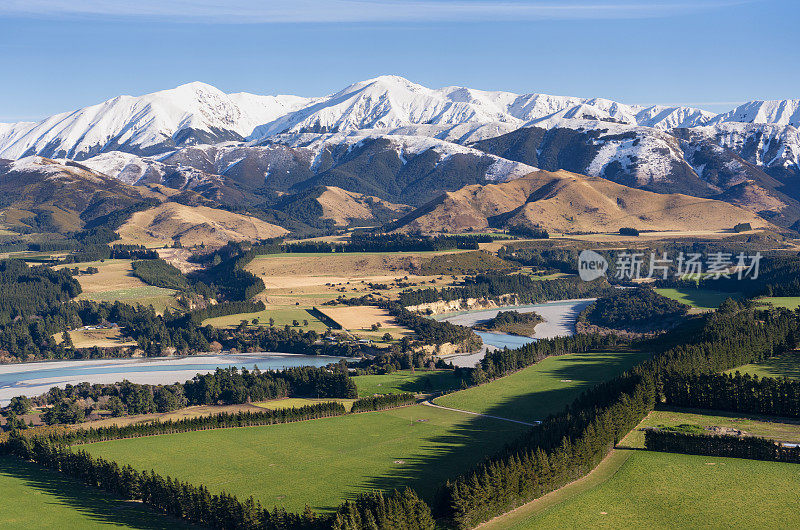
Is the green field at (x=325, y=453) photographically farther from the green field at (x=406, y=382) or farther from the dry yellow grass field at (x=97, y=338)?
the dry yellow grass field at (x=97, y=338)

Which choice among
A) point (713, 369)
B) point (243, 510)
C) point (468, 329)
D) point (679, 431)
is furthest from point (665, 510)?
point (468, 329)

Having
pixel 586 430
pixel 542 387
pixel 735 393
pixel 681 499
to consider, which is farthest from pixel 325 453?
pixel 735 393

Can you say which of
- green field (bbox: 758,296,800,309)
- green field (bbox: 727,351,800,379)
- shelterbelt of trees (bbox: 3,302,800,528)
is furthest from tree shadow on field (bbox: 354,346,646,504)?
green field (bbox: 758,296,800,309)

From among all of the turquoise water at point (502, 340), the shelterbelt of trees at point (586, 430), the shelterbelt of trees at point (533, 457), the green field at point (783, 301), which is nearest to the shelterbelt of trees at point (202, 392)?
the shelterbelt of trees at point (533, 457)

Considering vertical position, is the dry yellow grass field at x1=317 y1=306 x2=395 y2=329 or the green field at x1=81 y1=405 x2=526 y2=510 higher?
the dry yellow grass field at x1=317 y1=306 x2=395 y2=329

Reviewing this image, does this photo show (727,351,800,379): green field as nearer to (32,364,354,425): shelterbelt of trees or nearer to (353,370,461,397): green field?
(353,370,461,397): green field

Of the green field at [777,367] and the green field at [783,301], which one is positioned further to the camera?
the green field at [783,301]
